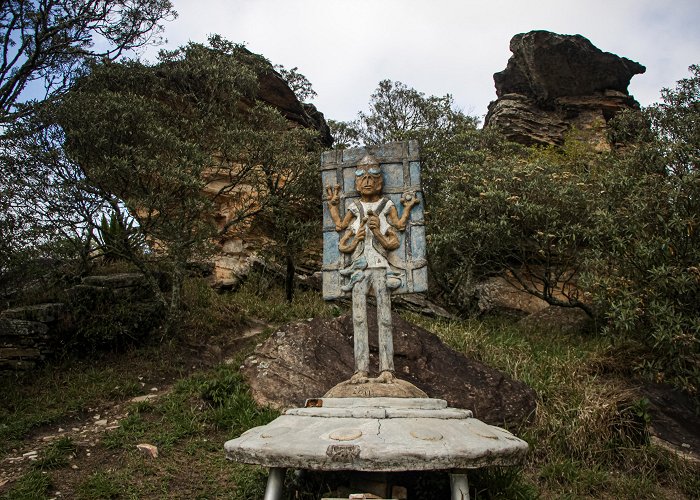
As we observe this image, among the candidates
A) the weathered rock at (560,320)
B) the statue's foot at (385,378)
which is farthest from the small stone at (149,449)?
the weathered rock at (560,320)

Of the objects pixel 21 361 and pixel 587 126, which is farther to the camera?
pixel 587 126

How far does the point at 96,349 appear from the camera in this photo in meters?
9.66

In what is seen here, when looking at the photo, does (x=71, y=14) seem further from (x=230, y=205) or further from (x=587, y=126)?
(x=587, y=126)

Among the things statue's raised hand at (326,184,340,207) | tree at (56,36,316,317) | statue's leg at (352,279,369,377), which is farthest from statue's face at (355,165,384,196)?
tree at (56,36,316,317)

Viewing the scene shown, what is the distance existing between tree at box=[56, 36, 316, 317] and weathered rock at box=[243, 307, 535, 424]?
251cm

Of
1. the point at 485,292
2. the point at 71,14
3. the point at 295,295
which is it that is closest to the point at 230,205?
the point at 295,295

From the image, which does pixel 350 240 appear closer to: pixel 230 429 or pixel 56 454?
pixel 230 429

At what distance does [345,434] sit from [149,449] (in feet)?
10.4

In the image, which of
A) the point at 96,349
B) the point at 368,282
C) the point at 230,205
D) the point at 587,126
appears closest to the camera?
the point at 368,282

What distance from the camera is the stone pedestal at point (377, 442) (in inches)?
170

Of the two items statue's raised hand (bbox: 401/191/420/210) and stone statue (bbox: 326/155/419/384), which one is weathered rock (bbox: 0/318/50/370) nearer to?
stone statue (bbox: 326/155/419/384)

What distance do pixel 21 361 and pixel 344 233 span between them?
5557 millimetres

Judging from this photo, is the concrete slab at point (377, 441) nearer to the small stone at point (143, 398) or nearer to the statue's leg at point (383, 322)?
the statue's leg at point (383, 322)

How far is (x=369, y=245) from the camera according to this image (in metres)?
6.79
